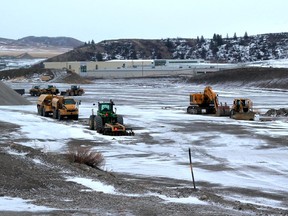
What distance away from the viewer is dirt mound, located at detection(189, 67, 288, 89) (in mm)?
110625

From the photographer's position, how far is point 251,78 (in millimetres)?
119562

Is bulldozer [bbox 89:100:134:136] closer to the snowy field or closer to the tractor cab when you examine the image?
the tractor cab

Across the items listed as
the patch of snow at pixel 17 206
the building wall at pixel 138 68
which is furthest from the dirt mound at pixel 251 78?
the patch of snow at pixel 17 206

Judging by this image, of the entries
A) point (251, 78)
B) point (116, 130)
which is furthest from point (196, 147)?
point (251, 78)

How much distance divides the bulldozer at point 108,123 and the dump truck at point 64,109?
265 inches

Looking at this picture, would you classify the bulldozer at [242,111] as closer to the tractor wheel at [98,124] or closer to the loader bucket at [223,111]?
the loader bucket at [223,111]

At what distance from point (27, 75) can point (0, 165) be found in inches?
5476

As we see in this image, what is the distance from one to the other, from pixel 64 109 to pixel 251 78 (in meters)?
82.9

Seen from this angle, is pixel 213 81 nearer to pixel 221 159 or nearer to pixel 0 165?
pixel 221 159

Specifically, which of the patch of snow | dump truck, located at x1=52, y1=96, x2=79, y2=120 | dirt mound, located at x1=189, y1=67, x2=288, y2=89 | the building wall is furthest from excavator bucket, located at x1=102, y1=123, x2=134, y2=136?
the building wall

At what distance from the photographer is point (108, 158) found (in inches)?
908

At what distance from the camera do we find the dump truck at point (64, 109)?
40.8 m

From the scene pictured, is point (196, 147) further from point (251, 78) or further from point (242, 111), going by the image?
point (251, 78)

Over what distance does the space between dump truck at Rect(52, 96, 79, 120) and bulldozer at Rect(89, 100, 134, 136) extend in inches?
265
